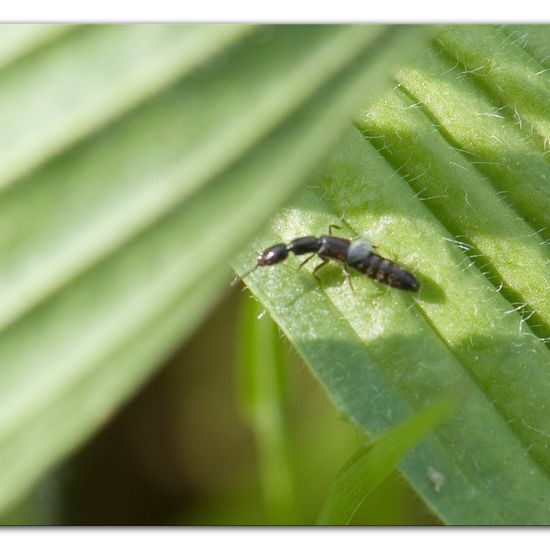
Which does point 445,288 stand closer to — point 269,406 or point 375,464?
point 375,464

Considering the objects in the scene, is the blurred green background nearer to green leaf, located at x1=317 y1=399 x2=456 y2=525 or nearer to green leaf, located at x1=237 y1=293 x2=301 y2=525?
green leaf, located at x1=237 y1=293 x2=301 y2=525

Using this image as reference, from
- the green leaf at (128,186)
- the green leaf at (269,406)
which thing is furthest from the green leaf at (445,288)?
the green leaf at (128,186)

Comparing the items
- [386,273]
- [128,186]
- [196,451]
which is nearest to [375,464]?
[386,273]

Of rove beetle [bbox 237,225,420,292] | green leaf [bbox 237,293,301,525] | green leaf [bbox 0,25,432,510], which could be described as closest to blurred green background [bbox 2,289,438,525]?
green leaf [bbox 237,293,301,525]

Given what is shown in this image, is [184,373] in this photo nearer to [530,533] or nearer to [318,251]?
[318,251]

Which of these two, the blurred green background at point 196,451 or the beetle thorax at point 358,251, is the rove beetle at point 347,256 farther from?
the blurred green background at point 196,451
